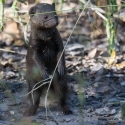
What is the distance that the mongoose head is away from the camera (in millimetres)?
5309

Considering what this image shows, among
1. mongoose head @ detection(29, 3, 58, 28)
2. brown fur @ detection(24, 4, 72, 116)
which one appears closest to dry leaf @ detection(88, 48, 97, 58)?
brown fur @ detection(24, 4, 72, 116)

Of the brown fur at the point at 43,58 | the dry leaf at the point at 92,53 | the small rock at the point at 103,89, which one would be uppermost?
the brown fur at the point at 43,58

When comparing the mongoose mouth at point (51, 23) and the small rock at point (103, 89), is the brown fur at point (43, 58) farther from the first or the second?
the small rock at point (103, 89)

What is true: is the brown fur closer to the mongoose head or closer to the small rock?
the mongoose head

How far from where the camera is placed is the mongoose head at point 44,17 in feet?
17.4

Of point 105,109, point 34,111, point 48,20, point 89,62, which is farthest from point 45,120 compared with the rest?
point 89,62

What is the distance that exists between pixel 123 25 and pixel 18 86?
97.1 inches

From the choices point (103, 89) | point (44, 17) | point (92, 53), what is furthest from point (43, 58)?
point (92, 53)

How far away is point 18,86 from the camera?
21.1ft

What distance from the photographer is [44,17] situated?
5438mm

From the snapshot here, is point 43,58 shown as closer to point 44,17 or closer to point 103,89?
point 44,17

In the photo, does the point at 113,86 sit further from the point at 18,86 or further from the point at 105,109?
the point at 18,86

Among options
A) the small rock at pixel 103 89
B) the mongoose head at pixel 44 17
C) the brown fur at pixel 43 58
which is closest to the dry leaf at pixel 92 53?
the small rock at pixel 103 89

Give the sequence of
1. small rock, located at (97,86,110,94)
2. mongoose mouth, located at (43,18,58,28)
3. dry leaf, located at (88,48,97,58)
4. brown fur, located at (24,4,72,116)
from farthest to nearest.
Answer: dry leaf, located at (88,48,97,58)
small rock, located at (97,86,110,94)
brown fur, located at (24,4,72,116)
mongoose mouth, located at (43,18,58,28)
